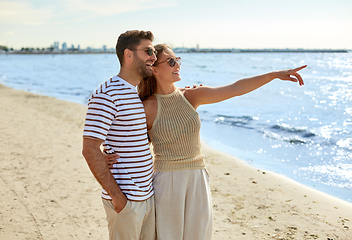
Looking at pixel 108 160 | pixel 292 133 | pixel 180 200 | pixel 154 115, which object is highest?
pixel 154 115

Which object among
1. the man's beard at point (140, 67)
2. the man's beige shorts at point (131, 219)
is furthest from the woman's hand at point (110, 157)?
the man's beard at point (140, 67)

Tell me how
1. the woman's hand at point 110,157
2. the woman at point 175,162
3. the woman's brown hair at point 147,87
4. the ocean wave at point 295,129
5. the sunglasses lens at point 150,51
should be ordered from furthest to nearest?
the ocean wave at point 295,129
the woman's brown hair at point 147,87
the woman at point 175,162
the sunglasses lens at point 150,51
the woman's hand at point 110,157

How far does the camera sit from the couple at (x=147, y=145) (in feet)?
7.44

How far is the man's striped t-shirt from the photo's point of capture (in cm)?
220

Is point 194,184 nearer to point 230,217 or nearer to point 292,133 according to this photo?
point 230,217

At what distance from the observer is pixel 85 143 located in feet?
7.32

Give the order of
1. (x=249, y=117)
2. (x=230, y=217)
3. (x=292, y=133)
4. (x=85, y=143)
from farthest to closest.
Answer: (x=249, y=117)
(x=292, y=133)
(x=230, y=217)
(x=85, y=143)

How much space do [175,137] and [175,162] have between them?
0.63 ft

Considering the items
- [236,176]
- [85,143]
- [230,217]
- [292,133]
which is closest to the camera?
[85,143]

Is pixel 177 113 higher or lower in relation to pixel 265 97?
higher

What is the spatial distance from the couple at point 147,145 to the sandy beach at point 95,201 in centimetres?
201

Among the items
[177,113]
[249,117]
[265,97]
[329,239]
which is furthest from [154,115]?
[265,97]

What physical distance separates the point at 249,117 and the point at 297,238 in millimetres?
10224

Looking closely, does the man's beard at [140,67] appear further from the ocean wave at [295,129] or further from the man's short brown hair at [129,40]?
the ocean wave at [295,129]
